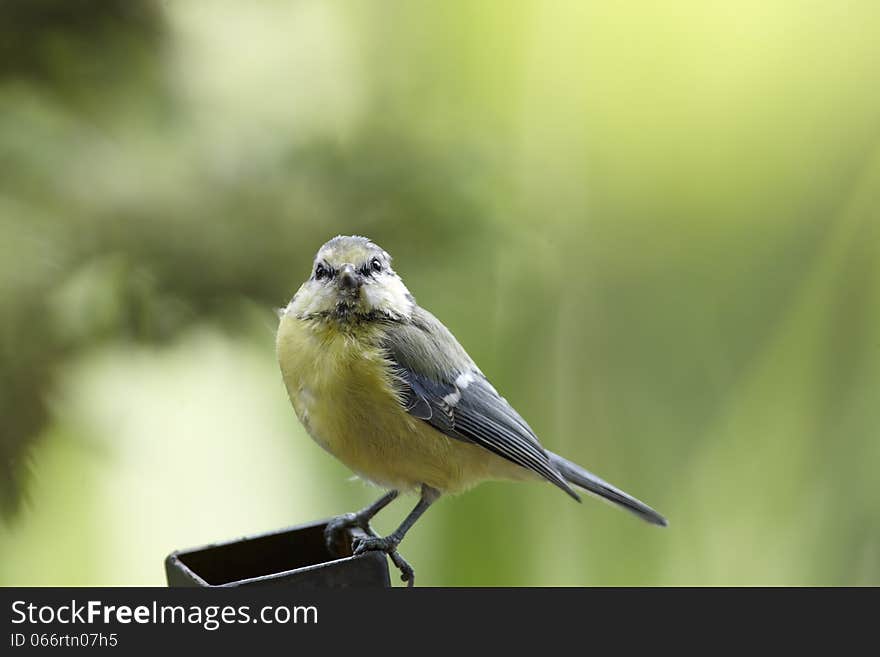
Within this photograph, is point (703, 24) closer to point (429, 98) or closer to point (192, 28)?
point (429, 98)

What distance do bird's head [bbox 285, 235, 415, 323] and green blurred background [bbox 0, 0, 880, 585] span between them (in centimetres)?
42

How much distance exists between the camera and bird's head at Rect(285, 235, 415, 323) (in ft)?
4.59

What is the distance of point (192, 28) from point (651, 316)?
1.16 m

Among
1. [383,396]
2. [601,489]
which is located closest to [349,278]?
[383,396]

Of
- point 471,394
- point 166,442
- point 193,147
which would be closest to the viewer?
point 471,394

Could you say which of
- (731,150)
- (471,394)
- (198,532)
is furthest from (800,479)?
(198,532)

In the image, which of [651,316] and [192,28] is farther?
[651,316]

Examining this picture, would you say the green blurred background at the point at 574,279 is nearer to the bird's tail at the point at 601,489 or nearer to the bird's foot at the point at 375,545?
the bird's tail at the point at 601,489

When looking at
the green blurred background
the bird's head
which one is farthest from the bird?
the green blurred background

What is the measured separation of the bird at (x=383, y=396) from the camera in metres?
1.38

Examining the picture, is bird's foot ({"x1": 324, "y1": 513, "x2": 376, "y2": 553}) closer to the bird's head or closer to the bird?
the bird

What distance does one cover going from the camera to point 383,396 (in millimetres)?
1396

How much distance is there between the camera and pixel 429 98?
7.02ft

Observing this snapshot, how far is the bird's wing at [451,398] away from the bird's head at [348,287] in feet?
0.16
